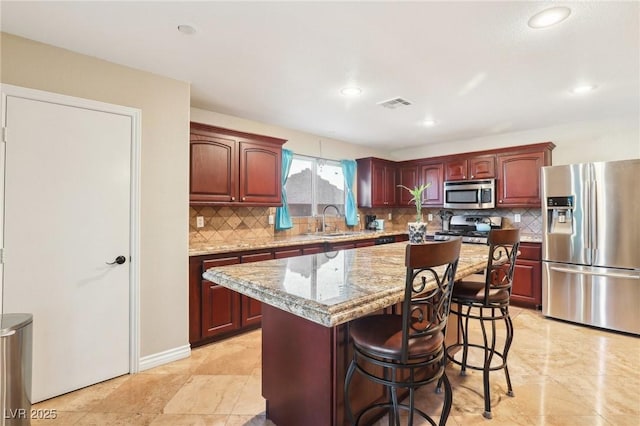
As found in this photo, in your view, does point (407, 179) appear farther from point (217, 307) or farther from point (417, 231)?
point (217, 307)

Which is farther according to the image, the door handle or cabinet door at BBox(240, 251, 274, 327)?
cabinet door at BBox(240, 251, 274, 327)

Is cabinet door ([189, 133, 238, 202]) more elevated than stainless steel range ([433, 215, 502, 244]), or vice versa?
cabinet door ([189, 133, 238, 202])

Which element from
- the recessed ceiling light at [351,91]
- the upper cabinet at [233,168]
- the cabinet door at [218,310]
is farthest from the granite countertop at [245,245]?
the recessed ceiling light at [351,91]

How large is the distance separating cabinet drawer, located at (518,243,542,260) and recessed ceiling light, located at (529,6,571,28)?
2.96m

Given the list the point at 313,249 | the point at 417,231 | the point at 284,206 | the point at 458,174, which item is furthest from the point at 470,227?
the point at 284,206

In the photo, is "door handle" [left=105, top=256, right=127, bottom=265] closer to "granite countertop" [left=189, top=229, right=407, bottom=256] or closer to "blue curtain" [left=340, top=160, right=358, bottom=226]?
"granite countertop" [left=189, top=229, right=407, bottom=256]

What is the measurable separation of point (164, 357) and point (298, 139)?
3.22 m

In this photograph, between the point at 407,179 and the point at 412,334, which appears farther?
the point at 407,179

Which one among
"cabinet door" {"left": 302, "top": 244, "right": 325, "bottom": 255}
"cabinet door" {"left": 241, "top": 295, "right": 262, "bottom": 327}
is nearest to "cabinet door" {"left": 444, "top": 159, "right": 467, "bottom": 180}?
"cabinet door" {"left": 302, "top": 244, "right": 325, "bottom": 255}

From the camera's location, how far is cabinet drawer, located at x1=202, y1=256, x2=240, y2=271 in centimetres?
296

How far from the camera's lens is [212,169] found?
10.8ft

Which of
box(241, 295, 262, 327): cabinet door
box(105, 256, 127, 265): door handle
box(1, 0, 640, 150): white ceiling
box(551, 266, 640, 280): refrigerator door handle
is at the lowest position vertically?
box(241, 295, 262, 327): cabinet door

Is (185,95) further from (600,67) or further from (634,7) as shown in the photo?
(600,67)

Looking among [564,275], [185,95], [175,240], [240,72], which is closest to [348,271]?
[175,240]
